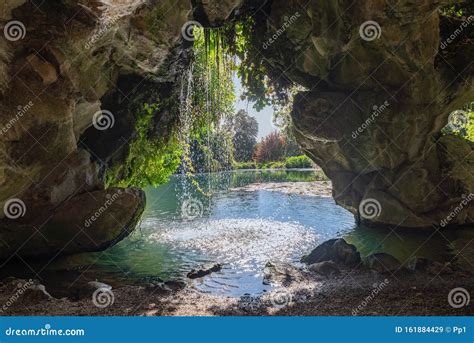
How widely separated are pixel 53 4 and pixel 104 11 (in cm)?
97

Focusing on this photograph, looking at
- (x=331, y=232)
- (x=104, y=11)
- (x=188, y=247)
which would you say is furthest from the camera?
(x=331, y=232)

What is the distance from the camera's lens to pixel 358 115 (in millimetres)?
13250

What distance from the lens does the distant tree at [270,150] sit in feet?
248

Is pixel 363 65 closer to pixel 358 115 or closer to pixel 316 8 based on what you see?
pixel 358 115

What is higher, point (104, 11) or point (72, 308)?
point (104, 11)

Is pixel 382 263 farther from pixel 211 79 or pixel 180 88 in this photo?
pixel 180 88

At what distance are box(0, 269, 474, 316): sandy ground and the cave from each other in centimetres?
279

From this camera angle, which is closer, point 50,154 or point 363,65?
point 50,154

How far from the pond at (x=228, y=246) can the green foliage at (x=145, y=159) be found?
162 cm

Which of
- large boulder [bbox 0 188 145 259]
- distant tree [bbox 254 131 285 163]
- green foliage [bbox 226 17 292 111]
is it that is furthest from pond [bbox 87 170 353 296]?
distant tree [bbox 254 131 285 163]

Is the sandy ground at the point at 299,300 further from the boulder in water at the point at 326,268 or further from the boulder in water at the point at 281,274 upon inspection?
the boulder in water at the point at 326,268

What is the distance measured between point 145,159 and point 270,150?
62.3 meters

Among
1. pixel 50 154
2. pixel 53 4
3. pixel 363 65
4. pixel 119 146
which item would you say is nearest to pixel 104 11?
pixel 53 4

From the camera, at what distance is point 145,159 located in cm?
1461
